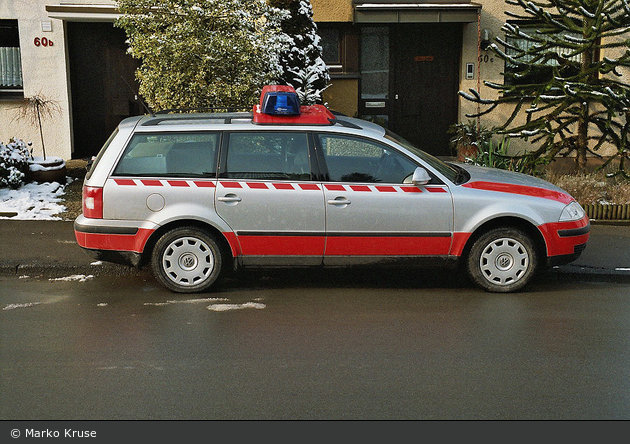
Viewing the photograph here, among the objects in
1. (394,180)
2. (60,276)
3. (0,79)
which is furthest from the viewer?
(0,79)

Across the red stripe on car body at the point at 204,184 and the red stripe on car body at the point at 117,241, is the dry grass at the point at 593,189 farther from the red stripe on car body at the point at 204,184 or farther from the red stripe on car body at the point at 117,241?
the red stripe on car body at the point at 117,241

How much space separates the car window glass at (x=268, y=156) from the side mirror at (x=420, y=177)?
3.12ft

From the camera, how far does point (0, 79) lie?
1446cm

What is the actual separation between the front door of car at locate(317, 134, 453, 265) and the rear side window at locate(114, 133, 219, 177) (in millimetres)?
1072

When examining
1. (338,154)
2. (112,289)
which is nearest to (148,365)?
(112,289)

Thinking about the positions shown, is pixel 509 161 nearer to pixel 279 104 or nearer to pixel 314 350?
pixel 279 104

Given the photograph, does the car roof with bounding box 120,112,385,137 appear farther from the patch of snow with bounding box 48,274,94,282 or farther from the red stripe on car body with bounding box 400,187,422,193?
the patch of snow with bounding box 48,274,94,282

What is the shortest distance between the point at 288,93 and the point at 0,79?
30.1 ft

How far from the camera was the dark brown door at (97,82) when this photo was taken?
1452 cm

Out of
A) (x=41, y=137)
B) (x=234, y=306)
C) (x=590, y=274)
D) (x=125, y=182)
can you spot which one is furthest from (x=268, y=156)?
(x=41, y=137)

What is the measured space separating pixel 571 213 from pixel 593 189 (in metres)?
3.97

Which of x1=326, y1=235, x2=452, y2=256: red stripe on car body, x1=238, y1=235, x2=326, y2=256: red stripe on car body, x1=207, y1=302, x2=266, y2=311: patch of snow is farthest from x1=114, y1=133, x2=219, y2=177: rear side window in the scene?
x1=326, y1=235, x2=452, y2=256: red stripe on car body

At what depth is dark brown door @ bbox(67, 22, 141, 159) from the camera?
47.6 feet

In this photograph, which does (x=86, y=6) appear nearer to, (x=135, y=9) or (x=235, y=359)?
(x=135, y=9)
